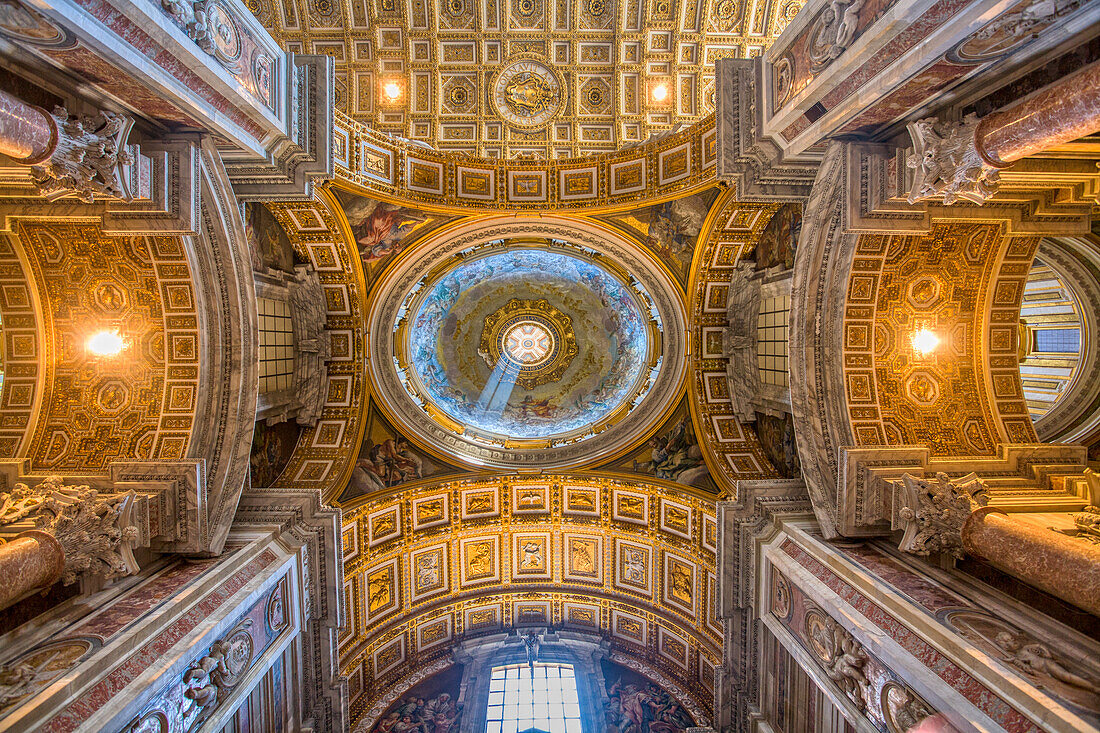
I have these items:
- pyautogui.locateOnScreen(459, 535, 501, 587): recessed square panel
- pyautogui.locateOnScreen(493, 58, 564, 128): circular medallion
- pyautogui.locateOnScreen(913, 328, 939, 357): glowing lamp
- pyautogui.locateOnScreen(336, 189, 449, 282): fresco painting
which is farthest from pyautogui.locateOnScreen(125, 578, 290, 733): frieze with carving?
pyautogui.locateOnScreen(493, 58, 564, 128): circular medallion

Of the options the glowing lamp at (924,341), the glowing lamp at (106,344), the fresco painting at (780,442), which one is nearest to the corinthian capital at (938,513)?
the glowing lamp at (924,341)

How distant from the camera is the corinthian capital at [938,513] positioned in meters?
8.91

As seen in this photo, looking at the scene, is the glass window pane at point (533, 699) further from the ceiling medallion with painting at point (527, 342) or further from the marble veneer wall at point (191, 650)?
the ceiling medallion with painting at point (527, 342)

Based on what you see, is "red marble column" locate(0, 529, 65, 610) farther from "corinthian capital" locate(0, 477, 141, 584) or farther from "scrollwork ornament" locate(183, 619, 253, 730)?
"scrollwork ornament" locate(183, 619, 253, 730)

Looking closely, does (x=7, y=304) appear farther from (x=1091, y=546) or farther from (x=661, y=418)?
(x=1091, y=546)

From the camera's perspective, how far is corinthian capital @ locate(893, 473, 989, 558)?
891 cm

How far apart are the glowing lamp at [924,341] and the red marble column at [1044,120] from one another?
5.26 meters

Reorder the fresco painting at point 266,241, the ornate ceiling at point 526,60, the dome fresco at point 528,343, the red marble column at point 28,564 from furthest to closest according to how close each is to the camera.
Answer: the ornate ceiling at point 526,60, the dome fresco at point 528,343, the fresco painting at point 266,241, the red marble column at point 28,564

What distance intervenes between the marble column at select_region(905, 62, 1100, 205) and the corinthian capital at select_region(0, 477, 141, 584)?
564 inches

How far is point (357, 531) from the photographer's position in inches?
566

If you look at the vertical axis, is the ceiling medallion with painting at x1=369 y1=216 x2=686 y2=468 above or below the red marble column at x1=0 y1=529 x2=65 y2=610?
above

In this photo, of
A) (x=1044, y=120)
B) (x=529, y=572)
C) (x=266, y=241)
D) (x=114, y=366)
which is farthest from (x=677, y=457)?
(x=114, y=366)

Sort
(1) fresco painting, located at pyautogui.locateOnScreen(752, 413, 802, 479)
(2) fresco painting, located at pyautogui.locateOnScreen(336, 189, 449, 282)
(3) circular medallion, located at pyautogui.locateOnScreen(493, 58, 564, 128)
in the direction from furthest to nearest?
(3) circular medallion, located at pyautogui.locateOnScreen(493, 58, 564, 128), (1) fresco painting, located at pyautogui.locateOnScreen(752, 413, 802, 479), (2) fresco painting, located at pyautogui.locateOnScreen(336, 189, 449, 282)

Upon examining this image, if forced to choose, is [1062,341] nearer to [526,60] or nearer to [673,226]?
[673,226]
